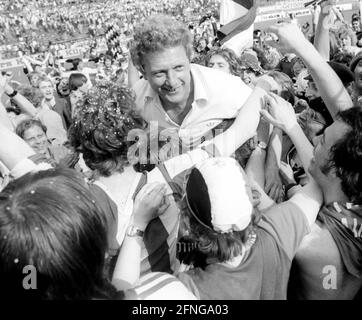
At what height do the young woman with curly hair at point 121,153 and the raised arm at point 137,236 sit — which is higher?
the young woman with curly hair at point 121,153

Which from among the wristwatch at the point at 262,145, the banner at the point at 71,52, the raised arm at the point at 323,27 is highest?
the banner at the point at 71,52

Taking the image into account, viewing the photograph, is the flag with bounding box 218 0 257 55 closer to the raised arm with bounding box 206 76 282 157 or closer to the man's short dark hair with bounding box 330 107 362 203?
the raised arm with bounding box 206 76 282 157

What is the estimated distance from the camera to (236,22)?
12.2 feet

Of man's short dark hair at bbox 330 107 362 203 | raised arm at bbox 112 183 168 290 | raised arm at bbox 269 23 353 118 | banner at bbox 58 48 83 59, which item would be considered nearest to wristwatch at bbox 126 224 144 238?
raised arm at bbox 112 183 168 290

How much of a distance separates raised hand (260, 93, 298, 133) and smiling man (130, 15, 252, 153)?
1.99ft

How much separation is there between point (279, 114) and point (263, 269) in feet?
2.41

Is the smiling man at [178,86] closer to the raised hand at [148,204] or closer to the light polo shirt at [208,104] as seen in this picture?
the light polo shirt at [208,104]

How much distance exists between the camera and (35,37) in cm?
2698

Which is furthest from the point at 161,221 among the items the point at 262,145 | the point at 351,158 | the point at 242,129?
the point at 262,145

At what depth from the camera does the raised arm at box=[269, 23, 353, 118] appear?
5.96 ft

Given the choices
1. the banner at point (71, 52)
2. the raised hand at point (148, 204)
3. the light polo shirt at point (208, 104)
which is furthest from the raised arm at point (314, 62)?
the banner at point (71, 52)

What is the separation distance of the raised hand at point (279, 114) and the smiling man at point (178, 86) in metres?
0.61

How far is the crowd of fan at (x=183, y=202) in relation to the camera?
1019 mm

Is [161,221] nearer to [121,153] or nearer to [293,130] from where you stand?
[121,153]
